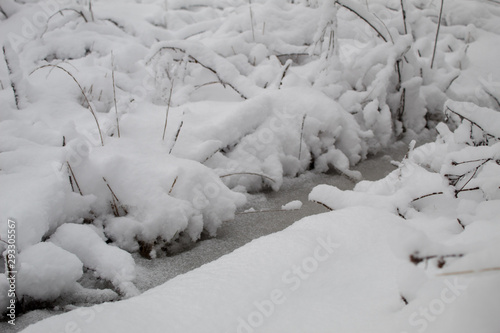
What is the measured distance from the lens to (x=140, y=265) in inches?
51.3

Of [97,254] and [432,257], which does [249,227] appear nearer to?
[97,254]

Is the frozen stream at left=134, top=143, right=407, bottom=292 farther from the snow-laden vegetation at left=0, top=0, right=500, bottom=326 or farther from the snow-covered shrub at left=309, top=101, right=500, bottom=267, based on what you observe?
the snow-covered shrub at left=309, top=101, right=500, bottom=267

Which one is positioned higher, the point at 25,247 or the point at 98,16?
the point at 98,16

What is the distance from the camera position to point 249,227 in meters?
1.59

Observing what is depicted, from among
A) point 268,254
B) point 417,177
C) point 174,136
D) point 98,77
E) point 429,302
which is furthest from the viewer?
point 98,77

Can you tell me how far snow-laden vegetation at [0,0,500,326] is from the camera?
1248 mm

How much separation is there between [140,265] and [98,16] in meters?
2.75

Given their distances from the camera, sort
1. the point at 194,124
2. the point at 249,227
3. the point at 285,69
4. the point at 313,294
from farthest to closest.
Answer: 1. the point at 285,69
2. the point at 194,124
3. the point at 249,227
4. the point at 313,294

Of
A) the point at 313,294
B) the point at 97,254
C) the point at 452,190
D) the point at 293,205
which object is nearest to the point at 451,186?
the point at 452,190

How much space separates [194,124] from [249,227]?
64 cm

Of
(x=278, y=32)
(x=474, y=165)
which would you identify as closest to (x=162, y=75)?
(x=278, y=32)

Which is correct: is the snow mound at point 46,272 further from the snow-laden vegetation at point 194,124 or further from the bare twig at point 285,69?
the bare twig at point 285,69

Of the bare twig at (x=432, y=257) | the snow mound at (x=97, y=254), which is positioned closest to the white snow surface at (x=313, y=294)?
the bare twig at (x=432, y=257)

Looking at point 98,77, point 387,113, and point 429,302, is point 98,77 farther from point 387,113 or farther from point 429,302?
point 429,302
